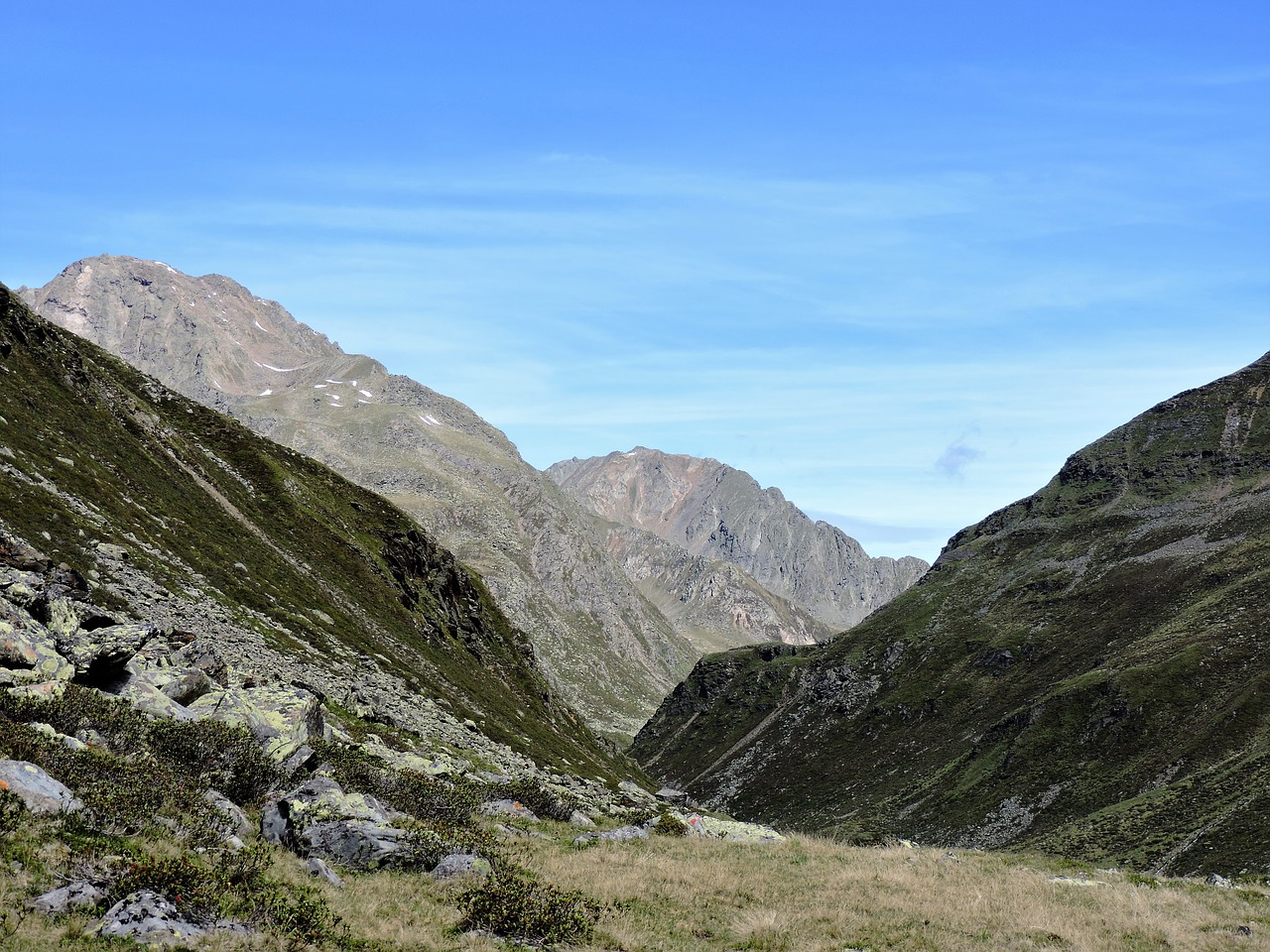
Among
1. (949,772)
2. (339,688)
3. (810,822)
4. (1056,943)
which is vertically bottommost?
(810,822)

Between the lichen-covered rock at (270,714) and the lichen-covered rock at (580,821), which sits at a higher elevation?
the lichen-covered rock at (270,714)

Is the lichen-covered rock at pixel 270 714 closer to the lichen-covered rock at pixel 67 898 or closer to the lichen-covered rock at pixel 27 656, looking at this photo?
the lichen-covered rock at pixel 27 656

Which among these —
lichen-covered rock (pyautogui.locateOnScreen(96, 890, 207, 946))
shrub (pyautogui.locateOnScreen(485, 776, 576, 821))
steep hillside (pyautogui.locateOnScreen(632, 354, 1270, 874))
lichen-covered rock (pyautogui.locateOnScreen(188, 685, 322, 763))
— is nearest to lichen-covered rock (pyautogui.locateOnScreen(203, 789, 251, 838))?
lichen-covered rock (pyautogui.locateOnScreen(188, 685, 322, 763))

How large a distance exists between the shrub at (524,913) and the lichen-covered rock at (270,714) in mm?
9369

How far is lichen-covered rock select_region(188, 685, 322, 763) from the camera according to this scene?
1075 inches

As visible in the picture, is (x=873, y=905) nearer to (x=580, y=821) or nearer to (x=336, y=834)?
(x=336, y=834)

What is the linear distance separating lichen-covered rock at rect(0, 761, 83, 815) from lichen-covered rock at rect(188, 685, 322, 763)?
7.80m

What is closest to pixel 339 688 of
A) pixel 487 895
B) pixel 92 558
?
pixel 92 558

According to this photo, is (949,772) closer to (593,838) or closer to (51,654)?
(593,838)

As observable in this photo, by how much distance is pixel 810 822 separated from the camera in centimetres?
16425

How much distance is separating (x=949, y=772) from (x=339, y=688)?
130827 mm

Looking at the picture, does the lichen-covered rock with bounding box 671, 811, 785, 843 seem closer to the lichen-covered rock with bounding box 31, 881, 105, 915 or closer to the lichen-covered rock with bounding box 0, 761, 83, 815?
the lichen-covered rock with bounding box 0, 761, 83, 815

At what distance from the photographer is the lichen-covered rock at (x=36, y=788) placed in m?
17.1

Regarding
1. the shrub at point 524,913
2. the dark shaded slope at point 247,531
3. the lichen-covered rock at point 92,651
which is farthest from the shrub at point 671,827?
the dark shaded slope at point 247,531
